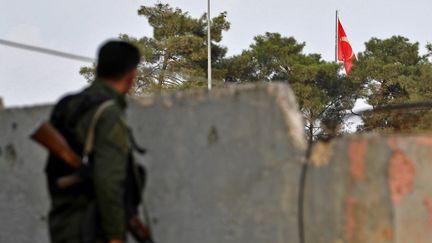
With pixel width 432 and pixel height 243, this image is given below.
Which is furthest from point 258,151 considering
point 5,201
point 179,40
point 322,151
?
point 179,40

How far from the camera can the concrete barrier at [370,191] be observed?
3.31m

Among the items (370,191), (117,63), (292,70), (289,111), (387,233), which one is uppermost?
(292,70)

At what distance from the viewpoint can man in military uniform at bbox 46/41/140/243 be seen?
10.1 feet

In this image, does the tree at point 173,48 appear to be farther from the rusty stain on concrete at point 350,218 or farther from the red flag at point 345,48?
the rusty stain on concrete at point 350,218

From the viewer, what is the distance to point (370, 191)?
3322 millimetres

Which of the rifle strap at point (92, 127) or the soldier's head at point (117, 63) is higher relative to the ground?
the soldier's head at point (117, 63)

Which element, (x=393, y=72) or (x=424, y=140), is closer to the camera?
(x=424, y=140)

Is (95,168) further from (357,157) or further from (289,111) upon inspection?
(357,157)

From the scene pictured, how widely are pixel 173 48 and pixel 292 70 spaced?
6563mm

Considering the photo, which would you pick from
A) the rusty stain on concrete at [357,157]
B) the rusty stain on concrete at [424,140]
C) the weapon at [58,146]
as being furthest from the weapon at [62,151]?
the rusty stain on concrete at [424,140]

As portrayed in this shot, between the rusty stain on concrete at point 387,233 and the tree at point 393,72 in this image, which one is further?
the tree at point 393,72

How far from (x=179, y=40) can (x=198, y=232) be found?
33.0 meters

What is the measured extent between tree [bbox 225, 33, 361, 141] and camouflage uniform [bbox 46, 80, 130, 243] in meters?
36.0

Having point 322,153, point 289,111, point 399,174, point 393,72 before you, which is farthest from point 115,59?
point 393,72
